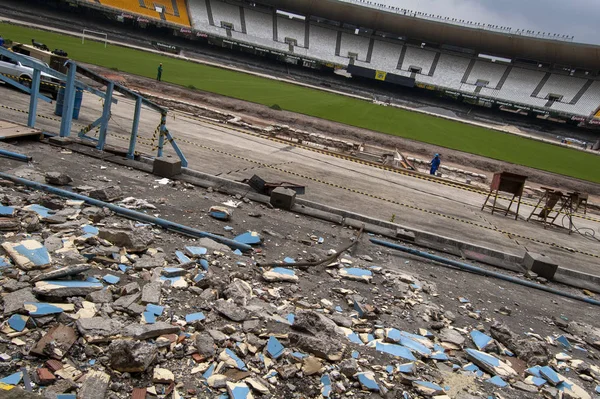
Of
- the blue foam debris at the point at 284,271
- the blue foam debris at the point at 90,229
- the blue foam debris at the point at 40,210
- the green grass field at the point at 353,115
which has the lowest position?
the blue foam debris at the point at 284,271

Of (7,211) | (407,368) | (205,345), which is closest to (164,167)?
(7,211)

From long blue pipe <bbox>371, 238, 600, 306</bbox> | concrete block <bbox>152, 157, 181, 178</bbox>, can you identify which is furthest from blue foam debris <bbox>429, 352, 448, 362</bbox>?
concrete block <bbox>152, 157, 181, 178</bbox>

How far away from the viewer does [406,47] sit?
71.5m

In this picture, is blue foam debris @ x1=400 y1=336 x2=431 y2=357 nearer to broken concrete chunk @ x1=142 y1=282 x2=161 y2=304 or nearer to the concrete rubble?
the concrete rubble

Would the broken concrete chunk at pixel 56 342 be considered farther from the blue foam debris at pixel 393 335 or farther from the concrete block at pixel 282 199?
the concrete block at pixel 282 199

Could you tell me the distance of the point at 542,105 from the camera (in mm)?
61625

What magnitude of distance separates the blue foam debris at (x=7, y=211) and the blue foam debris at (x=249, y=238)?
3179 mm

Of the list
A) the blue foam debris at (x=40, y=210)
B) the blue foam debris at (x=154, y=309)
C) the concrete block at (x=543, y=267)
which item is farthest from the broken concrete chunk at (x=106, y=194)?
the concrete block at (x=543, y=267)

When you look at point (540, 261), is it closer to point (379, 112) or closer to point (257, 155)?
point (257, 155)

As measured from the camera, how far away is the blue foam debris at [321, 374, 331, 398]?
3.83 m

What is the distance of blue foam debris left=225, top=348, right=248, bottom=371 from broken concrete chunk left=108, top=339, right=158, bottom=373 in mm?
753

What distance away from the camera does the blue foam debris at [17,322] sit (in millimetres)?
3662

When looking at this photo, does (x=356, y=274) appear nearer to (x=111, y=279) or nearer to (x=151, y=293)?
(x=151, y=293)

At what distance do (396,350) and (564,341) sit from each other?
3.07m
